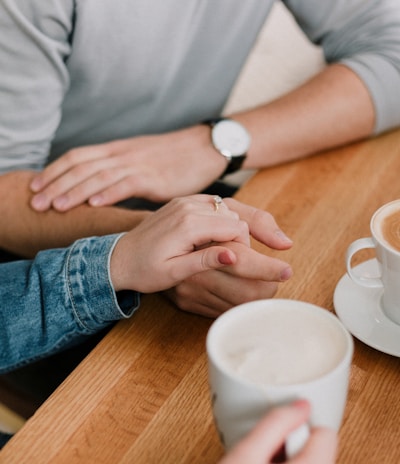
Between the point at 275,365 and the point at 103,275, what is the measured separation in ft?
1.02

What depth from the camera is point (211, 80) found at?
130cm

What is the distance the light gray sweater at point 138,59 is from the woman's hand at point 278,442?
27.6 inches

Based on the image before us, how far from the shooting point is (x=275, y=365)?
493 millimetres

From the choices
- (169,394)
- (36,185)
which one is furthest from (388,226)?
(36,185)

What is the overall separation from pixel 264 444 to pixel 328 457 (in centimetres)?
5

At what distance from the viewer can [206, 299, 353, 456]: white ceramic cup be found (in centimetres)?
47

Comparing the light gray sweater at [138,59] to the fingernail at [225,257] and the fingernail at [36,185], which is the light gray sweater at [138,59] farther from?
the fingernail at [225,257]

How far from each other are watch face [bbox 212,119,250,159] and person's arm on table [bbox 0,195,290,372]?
292 mm

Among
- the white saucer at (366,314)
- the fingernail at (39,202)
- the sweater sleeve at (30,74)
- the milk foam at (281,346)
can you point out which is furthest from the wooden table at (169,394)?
the sweater sleeve at (30,74)

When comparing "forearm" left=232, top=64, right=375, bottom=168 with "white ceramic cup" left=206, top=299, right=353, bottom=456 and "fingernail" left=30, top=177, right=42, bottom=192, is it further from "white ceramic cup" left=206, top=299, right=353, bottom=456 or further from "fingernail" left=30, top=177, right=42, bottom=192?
"white ceramic cup" left=206, top=299, right=353, bottom=456

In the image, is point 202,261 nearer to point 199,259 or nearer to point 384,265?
point 199,259

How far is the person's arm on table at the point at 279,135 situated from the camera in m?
0.99

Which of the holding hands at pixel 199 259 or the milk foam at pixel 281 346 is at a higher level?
the milk foam at pixel 281 346

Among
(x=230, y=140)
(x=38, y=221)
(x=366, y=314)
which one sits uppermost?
(x=366, y=314)
